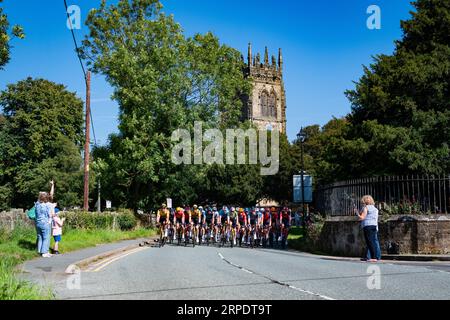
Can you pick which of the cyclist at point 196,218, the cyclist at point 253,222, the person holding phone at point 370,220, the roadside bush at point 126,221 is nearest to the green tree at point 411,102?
the cyclist at point 253,222

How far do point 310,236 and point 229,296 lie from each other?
47.9ft

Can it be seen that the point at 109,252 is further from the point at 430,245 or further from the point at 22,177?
the point at 22,177

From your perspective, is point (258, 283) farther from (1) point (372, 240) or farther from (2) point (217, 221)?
(2) point (217, 221)

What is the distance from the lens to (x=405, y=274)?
1167 centimetres

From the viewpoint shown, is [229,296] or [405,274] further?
[405,274]

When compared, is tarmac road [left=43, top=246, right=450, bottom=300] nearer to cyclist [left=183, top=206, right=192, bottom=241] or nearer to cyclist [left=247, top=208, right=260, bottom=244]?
cyclist [left=183, top=206, right=192, bottom=241]

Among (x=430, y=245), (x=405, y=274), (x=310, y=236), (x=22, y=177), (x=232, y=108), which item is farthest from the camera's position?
(x=22, y=177)

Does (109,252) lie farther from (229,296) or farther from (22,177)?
(22,177)

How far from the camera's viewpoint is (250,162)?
71625mm

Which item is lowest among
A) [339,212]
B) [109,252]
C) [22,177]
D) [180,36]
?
[109,252]

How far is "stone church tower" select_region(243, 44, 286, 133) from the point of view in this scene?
117625mm
